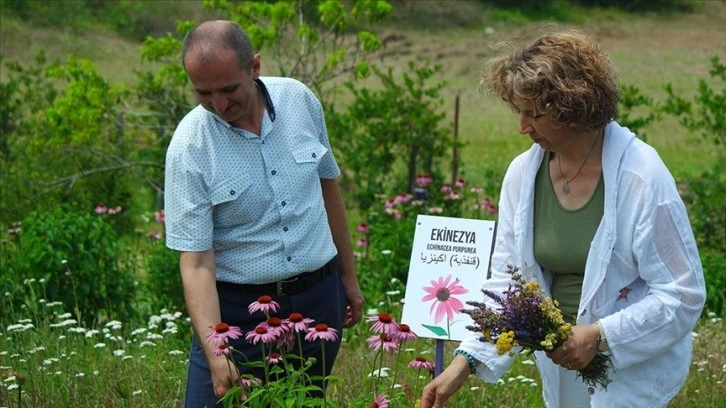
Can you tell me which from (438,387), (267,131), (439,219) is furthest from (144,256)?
(438,387)

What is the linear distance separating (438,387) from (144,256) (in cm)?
444

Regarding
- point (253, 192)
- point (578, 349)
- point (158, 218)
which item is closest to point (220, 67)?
point (253, 192)

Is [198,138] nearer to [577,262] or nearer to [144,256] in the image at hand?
[577,262]

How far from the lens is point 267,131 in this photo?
13.0 ft

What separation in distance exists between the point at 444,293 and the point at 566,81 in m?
1.44

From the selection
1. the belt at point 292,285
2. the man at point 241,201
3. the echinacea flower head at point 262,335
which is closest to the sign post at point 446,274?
the man at point 241,201

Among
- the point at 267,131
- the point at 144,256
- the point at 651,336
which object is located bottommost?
the point at 144,256

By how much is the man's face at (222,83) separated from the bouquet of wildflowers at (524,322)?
0.99 metres

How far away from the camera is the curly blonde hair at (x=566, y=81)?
3.30 m

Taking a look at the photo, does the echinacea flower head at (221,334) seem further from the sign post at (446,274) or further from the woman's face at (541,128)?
the sign post at (446,274)

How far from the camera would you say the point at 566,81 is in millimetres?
3311

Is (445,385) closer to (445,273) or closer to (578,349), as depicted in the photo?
(578,349)

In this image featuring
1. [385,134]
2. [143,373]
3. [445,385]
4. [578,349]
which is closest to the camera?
[578,349]

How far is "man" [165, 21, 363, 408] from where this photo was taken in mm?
3746
